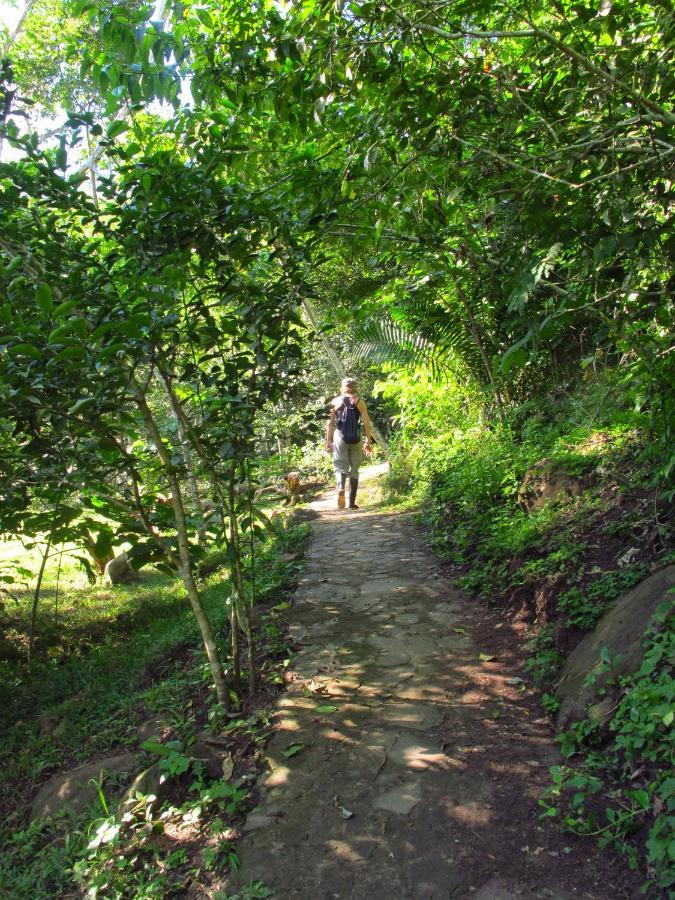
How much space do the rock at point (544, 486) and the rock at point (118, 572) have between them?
5.49 m

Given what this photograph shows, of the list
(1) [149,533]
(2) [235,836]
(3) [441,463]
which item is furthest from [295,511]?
(2) [235,836]

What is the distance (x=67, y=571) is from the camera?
27.7 ft

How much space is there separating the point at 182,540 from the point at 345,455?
5677 mm

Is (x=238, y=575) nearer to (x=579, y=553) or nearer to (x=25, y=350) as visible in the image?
(x=25, y=350)

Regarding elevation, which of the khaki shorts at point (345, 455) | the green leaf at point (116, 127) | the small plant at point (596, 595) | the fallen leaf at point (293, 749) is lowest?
the fallen leaf at point (293, 749)

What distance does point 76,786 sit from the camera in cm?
358

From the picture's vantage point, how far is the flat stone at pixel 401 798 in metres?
2.73

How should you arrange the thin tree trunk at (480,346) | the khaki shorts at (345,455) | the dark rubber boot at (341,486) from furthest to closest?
the dark rubber boot at (341,486), the khaki shorts at (345,455), the thin tree trunk at (480,346)

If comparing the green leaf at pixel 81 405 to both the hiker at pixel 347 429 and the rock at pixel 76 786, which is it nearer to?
the rock at pixel 76 786

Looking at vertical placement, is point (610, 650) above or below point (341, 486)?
below

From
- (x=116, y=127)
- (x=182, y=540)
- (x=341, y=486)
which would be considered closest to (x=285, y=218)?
(x=116, y=127)

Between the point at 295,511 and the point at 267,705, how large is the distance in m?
6.27

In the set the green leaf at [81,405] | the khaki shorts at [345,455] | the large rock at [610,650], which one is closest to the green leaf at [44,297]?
the green leaf at [81,405]

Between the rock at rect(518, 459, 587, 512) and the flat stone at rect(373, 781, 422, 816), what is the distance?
277cm
